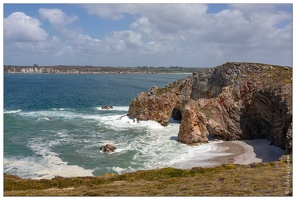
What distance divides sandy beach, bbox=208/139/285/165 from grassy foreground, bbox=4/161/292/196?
1263cm

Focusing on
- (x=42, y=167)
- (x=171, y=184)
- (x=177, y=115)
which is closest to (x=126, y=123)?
(x=177, y=115)

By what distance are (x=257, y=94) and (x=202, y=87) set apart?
767 inches

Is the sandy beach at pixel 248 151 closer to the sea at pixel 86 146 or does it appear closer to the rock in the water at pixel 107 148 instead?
the sea at pixel 86 146

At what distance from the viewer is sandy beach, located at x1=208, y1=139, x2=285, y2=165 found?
4244 centimetres

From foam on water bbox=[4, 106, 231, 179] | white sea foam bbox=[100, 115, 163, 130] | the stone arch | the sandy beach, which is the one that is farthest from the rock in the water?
the stone arch

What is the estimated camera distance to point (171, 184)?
23172 mm

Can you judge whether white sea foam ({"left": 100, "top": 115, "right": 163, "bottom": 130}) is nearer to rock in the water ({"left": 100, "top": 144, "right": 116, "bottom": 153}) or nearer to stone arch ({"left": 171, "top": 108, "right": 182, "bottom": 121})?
stone arch ({"left": 171, "top": 108, "right": 182, "bottom": 121})

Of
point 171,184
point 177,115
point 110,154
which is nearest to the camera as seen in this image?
point 171,184

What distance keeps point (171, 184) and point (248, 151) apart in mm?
28018

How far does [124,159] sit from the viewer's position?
1714 inches

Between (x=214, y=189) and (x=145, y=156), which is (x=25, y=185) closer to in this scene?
(x=214, y=189)

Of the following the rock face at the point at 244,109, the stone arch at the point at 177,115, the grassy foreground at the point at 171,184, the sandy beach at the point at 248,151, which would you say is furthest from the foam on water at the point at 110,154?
the grassy foreground at the point at 171,184

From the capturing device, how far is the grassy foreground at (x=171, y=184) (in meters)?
19.7

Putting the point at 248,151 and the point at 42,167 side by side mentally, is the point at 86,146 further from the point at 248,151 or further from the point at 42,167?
the point at 248,151
